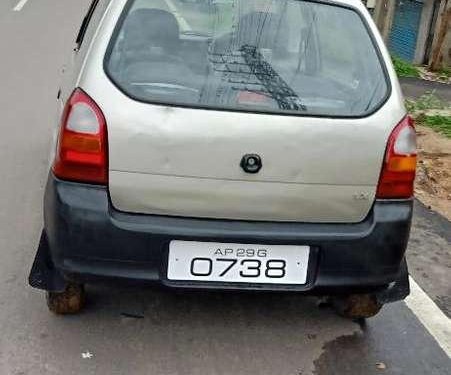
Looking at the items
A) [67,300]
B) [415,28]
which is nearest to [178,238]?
[67,300]

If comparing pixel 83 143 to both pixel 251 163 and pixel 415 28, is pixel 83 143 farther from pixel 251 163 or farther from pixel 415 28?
pixel 415 28

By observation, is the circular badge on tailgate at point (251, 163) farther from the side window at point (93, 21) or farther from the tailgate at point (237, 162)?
the side window at point (93, 21)

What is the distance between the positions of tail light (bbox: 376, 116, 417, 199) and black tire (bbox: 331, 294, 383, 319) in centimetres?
62

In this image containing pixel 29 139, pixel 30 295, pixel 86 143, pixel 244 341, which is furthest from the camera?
pixel 29 139

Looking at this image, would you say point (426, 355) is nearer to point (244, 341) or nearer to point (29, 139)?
point (244, 341)

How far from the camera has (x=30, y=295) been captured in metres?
3.68

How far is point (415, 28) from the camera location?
51.2ft

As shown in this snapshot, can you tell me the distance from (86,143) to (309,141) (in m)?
0.90

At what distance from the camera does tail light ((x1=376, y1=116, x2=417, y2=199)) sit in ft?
10.0

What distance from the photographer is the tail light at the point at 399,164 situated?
10.0 feet

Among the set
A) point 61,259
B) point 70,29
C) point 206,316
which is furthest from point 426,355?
point 70,29

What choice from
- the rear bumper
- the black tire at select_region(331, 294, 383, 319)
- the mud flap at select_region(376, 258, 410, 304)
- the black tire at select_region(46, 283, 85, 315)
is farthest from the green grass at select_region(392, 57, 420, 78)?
the black tire at select_region(46, 283, 85, 315)

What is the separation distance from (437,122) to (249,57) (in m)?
5.92

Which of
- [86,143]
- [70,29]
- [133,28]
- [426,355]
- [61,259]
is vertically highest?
[133,28]
